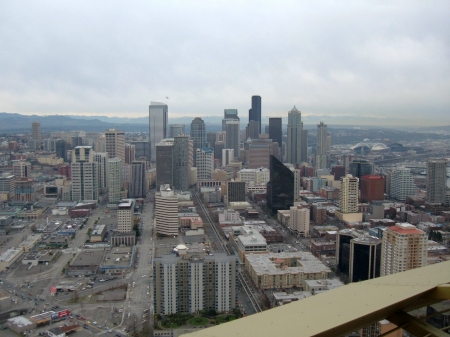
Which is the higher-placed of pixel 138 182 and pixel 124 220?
pixel 138 182

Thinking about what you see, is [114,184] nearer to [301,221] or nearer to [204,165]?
[204,165]

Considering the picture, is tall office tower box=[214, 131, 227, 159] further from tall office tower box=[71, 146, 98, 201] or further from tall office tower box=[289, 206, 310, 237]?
tall office tower box=[289, 206, 310, 237]

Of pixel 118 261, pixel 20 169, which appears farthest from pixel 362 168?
pixel 20 169

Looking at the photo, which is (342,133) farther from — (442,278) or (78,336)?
(442,278)

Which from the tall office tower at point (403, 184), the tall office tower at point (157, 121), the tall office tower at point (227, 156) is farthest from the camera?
the tall office tower at point (157, 121)

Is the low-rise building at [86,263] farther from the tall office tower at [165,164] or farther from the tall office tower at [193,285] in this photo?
the tall office tower at [165,164]

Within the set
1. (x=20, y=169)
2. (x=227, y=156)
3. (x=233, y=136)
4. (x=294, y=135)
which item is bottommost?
(x=20, y=169)

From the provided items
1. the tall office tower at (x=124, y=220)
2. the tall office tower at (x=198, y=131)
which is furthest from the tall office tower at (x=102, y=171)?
the tall office tower at (x=198, y=131)
